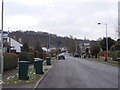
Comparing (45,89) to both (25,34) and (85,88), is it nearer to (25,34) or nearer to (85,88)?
(85,88)

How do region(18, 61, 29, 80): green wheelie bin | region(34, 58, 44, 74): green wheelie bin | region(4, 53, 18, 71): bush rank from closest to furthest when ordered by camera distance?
1. region(18, 61, 29, 80): green wheelie bin
2. region(34, 58, 44, 74): green wheelie bin
3. region(4, 53, 18, 71): bush

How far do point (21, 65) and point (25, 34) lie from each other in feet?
252

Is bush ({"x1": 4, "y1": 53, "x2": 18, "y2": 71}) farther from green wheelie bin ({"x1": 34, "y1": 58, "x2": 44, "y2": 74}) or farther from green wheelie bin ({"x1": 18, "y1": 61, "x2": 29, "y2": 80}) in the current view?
green wheelie bin ({"x1": 18, "y1": 61, "x2": 29, "y2": 80})

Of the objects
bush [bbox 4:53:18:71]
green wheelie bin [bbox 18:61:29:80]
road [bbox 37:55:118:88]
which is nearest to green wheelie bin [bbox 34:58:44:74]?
road [bbox 37:55:118:88]

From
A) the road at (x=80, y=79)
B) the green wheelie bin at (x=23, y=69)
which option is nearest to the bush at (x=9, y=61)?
the road at (x=80, y=79)

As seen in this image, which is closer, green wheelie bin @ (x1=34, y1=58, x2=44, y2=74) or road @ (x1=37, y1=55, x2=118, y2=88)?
road @ (x1=37, y1=55, x2=118, y2=88)

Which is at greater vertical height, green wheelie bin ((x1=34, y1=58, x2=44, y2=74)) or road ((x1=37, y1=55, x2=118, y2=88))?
green wheelie bin ((x1=34, y1=58, x2=44, y2=74))

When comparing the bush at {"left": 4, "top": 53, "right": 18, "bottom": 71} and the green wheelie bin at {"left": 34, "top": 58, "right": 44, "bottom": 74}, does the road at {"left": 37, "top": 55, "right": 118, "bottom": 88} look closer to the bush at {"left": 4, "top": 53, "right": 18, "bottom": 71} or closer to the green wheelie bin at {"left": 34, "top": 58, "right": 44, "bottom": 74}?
the green wheelie bin at {"left": 34, "top": 58, "right": 44, "bottom": 74}

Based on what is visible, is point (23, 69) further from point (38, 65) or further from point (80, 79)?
point (38, 65)

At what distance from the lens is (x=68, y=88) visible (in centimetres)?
1156

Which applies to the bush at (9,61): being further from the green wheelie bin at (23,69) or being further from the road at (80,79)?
the green wheelie bin at (23,69)

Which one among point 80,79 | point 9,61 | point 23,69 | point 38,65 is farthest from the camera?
point 9,61

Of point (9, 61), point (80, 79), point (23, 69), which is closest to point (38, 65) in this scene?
point (23, 69)

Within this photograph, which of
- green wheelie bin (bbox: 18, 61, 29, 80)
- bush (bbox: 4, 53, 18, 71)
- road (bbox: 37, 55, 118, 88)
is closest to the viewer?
road (bbox: 37, 55, 118, 88)
